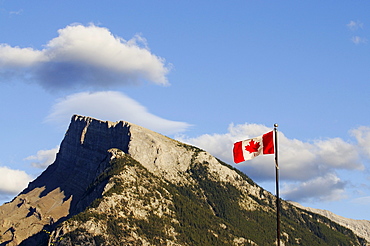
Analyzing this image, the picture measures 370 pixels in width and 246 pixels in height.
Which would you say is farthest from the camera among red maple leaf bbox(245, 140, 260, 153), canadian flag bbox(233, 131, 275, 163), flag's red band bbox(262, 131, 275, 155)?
red maple leaf bbox(245, 140, 260, 153)

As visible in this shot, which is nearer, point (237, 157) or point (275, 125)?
point (275, 125)

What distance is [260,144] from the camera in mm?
87062

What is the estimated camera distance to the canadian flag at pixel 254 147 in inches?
3378

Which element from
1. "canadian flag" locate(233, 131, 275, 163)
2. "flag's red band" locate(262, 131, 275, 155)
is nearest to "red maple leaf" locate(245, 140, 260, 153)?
"canadian flag" locate(233, 131, 275, 163)

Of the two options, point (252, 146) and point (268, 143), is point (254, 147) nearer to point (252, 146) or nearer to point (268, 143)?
point (252, 146)

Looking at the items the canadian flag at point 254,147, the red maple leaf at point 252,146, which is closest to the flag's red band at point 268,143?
A: the canadian flag at point 254,147

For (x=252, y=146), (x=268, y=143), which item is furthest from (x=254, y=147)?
(x=268, y=143)

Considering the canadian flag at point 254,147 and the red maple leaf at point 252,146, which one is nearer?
the canadian flag at point 254,147

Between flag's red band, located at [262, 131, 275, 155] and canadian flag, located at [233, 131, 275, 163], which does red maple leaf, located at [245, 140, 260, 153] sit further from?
flag's red band, located at [262, 131, 275, 155]

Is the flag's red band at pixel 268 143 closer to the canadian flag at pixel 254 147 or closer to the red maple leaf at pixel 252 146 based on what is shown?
the canadian flag at pixel 254 147

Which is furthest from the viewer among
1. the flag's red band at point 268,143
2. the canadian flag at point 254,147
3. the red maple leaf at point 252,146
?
the red maple leaf at point 252,146

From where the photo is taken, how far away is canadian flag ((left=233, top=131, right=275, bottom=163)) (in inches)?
3378

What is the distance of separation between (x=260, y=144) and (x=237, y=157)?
453 cm

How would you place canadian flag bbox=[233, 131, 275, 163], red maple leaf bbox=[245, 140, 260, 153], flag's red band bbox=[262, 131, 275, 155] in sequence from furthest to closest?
red maple leaf bbox=[245, 140, 260, 153] < canadian flag bbox=[233, 131, 275, 163] < flag's red band bbox=[262, 131, 275, 155]
